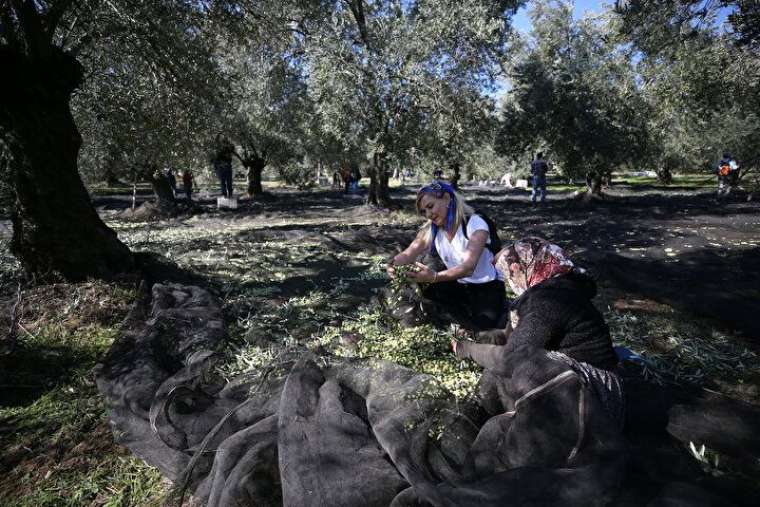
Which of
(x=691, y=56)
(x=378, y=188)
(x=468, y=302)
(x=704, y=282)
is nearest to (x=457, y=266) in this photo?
(x=468, y=302)

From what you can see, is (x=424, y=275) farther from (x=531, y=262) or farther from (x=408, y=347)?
(x=531, y=262)

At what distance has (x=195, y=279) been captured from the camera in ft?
20.5

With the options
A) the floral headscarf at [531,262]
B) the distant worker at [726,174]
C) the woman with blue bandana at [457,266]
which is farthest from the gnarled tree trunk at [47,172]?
the distant worker at [726,174]

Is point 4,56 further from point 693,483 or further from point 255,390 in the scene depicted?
point 693,483

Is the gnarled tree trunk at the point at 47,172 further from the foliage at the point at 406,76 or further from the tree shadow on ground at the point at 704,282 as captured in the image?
the foliage at the point at 406,76

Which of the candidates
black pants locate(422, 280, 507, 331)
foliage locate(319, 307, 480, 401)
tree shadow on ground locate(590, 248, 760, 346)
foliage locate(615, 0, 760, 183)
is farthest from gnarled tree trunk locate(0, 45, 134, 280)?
foliage locate(615, 0, 760, 183)

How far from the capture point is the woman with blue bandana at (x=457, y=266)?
3.93m

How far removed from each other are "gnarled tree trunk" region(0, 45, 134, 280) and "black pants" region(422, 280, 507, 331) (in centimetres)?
418

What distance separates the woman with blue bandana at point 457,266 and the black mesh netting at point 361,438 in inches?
54.6

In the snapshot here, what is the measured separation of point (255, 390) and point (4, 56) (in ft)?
16.2

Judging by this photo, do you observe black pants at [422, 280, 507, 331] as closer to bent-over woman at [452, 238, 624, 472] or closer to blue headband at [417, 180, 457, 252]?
blue headband at [417, 180, 457, 252]

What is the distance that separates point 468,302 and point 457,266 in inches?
19.6

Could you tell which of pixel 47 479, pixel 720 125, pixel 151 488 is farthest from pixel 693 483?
pixel 720 125

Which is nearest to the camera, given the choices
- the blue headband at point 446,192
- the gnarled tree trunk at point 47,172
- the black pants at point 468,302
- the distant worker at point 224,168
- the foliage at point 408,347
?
the foliage at point 408,347
